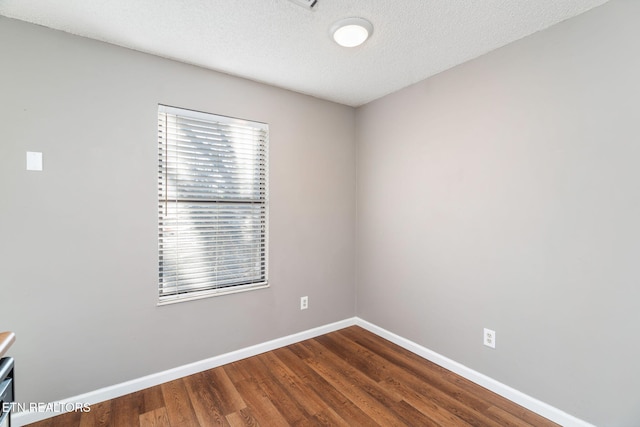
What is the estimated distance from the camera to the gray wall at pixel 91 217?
1765 mm

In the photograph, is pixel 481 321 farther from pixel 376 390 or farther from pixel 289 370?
pixel 289 370

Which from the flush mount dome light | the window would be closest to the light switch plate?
the window

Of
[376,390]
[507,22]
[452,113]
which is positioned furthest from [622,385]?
[507,22]

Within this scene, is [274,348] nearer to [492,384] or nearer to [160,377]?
[160,377]

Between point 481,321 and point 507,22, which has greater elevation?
point 507,22

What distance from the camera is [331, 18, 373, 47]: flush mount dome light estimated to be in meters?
1.77


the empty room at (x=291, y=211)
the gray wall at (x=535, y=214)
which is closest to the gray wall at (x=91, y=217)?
the empty room at (x=291, y=211)

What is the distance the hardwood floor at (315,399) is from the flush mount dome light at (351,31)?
7.90 ft

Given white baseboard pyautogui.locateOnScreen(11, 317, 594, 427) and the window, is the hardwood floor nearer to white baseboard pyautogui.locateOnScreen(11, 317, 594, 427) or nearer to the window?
white baseboard pyautogui.locateOnScreen(11, 317, 594, 427)

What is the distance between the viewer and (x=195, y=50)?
2.09m

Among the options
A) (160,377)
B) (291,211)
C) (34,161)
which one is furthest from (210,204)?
(160,377)

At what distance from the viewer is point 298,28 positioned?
1.84m

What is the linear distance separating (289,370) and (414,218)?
5.53 ft

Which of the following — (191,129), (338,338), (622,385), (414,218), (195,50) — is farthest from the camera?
(338,338)
